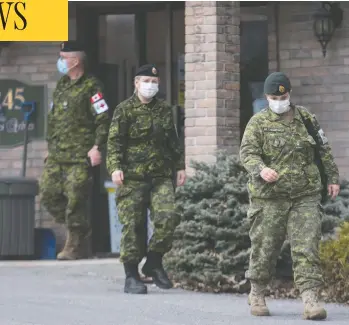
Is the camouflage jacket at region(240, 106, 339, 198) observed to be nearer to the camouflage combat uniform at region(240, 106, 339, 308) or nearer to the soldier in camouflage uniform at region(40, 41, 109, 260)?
the camouflage combat uniform at region(240, 106, 339, 308)

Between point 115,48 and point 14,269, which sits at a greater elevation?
point 115,48

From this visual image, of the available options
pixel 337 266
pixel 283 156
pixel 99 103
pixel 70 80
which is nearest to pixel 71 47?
pixel 70 80

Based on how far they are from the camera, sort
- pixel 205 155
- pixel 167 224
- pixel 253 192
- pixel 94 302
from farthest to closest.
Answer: pixel 205 155 < pixel 167 224 < pixel 94 302 < pixel 253 192

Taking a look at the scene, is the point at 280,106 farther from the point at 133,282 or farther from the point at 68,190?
the point at 68,190

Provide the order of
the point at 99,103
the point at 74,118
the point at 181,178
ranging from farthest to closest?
the point at 74,118 → the point at 99,103 → the point at 181,178

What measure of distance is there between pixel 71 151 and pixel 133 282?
10.8ft

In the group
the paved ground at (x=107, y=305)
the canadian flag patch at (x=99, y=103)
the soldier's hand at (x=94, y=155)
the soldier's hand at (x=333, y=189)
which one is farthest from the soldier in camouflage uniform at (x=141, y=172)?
the canadian flag patch at (x=99, y=103)

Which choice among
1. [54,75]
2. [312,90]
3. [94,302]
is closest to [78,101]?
[54,75]

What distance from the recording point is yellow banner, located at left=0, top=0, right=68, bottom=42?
13.7 metres

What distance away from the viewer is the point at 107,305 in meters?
10.6

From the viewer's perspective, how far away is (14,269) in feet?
44.1

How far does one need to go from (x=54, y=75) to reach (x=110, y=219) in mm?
1860

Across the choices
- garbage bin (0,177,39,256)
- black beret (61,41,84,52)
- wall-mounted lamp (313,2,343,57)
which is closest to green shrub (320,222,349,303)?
wall-mounted lamp (313,2,343,57)

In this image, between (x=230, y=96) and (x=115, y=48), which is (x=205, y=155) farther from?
(x=115, y=48)
